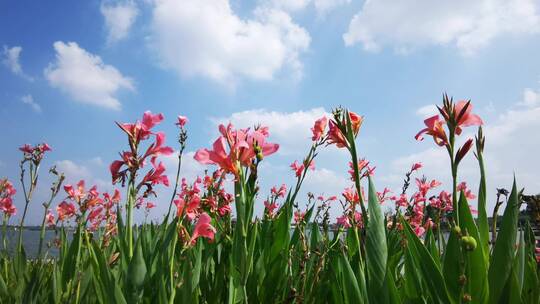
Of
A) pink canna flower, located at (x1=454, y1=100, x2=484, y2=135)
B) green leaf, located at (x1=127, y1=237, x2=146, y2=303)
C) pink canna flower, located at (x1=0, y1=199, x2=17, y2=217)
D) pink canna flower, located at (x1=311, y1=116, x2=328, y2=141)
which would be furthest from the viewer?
pink canna flower, located at (x1=0, y1=199, x2=17, y2=217)

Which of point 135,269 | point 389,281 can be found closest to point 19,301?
point 135,269

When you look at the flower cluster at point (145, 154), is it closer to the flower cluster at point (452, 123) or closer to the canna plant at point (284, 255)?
the canna plant at point (284, 255)

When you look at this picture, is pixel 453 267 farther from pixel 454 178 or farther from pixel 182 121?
pixel 182 121

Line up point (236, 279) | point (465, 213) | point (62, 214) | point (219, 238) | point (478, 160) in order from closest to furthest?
1. point (478, 160)
2. point (465, 213)
3. point (236, 279)
4. point (219, 238)
5. point (62, 214)

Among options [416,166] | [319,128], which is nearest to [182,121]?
[319,128]

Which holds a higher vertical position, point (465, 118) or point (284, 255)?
point (465, 118)

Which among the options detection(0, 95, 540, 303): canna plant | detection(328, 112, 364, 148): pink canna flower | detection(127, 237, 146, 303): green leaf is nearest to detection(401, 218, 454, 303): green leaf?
detection(0, 95, 540, 303): canna plant

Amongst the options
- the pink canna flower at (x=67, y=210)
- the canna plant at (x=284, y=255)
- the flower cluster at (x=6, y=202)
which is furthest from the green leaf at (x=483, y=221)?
the flower cluster at (x=6, y=202)

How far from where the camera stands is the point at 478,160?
1.21 m

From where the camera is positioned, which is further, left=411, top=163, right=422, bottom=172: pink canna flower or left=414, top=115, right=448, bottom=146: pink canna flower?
left=411, top=163, right=422, bottom=172: pink canna flower

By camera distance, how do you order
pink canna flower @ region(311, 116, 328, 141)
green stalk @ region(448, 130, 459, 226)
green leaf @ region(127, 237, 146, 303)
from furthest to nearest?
pink canna flower @ region(311, 116, 328, 141) < green leaf @ region(127, 237, 146, 303) < green stalk @ region(448, 130, 459, 226)

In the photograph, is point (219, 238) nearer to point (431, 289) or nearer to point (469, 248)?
point (431, 289)

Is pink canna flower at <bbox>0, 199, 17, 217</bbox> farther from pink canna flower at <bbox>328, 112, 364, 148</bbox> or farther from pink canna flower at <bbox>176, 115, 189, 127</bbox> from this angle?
pink canna flower at <bbox>328, 112, 364, 148</bbox>

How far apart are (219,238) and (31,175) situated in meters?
1.84
